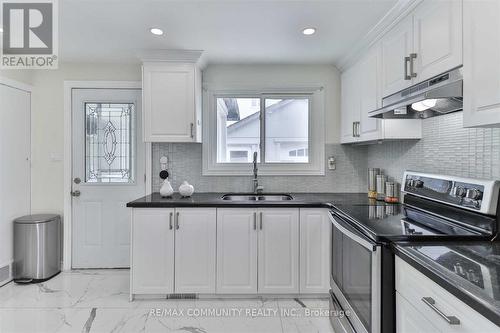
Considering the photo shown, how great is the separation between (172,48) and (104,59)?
2.94 ft

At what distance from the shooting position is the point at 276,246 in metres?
2.68

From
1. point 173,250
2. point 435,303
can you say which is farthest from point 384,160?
point 173,250

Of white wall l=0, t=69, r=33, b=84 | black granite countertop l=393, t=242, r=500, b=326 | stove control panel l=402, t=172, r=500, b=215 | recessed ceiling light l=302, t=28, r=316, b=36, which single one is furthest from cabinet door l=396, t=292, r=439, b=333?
white wall l=0, t=69, r=33, b=84

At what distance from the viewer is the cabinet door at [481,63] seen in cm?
123

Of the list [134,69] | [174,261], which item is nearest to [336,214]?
[174,261]

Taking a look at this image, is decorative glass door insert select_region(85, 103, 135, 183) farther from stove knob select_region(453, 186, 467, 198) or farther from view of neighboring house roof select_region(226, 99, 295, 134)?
stove knob select_region(453, 186, 467, 198)

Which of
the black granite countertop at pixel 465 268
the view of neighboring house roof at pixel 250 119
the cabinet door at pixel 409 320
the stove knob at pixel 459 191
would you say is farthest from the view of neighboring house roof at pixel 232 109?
the cabinet door at pixel 409 320

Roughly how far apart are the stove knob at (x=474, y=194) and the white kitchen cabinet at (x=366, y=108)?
32.0 inches

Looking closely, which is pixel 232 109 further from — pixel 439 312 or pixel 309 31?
pixel 439 312

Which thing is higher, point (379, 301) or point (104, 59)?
point (104, 59)

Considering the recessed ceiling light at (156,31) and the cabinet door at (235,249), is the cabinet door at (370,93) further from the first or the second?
the recessed ceiling light at (156,31)

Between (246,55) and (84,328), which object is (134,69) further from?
(84,328)

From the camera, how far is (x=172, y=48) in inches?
113

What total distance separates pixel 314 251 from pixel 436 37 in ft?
6.02
